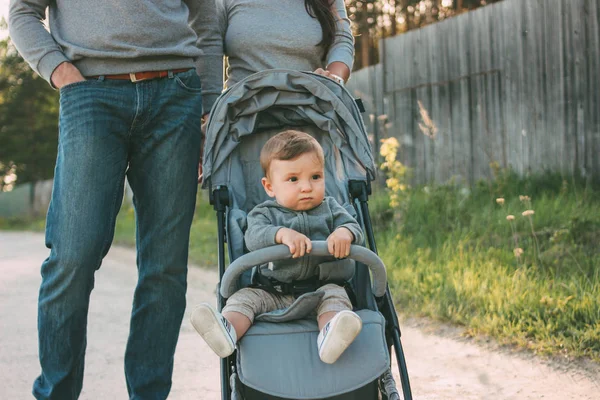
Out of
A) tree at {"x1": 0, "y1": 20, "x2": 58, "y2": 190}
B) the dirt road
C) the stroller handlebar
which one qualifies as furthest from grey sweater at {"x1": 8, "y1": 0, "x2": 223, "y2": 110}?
tree at {"x1": 0, "y1": 20, "x2": 58, "y2": 190}

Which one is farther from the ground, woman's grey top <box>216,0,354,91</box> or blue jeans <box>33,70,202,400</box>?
woman's grey top <box>216,0,354,91</box>

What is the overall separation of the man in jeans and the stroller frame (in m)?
0.14

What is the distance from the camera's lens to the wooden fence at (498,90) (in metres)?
7.38

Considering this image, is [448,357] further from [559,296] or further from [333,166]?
[333,166]

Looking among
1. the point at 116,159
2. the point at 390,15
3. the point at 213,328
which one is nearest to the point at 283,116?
the point at 116,159

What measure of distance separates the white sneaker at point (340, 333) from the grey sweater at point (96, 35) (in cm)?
127

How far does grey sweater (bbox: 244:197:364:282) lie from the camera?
2.88m

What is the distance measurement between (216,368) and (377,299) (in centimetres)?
164

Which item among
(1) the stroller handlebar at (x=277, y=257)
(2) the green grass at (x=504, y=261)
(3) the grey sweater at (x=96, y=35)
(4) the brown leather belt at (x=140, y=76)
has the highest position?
(3) the grey sweater at (x=96, y=35)

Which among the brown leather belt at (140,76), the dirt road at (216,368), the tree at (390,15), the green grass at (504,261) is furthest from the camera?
the tree at (390,15)

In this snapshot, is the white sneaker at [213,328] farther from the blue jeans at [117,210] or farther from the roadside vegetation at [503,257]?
the roadside vegetation at [503,257]

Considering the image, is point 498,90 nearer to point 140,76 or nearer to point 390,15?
point 140,76

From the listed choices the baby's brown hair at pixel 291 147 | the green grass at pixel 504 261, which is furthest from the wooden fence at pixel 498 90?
the baby's brown hair at pixel 291 147

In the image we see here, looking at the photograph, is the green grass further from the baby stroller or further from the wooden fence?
the baby stroller
